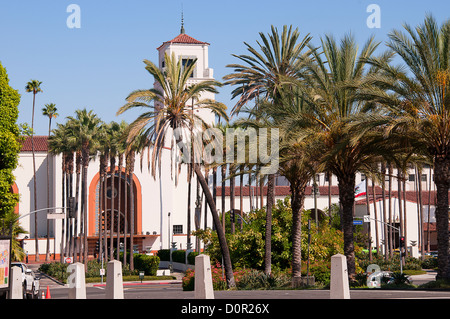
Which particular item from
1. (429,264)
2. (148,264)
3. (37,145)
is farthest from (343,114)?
(37,145)

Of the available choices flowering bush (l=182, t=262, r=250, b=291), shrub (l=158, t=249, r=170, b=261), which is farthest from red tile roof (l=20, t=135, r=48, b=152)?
flowering bush (l=182, t=262, r=250, b=291)

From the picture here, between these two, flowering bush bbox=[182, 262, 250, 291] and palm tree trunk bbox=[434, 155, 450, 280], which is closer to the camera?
palm tree trunk bbox=[434, 155, 450, 280]

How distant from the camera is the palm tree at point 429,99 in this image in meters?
23.0

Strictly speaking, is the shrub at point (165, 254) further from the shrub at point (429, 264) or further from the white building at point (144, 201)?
the shrub at point (429, 264)

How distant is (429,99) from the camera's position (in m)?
23.7

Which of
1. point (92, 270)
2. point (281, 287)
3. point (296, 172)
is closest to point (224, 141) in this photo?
point (296, 172)

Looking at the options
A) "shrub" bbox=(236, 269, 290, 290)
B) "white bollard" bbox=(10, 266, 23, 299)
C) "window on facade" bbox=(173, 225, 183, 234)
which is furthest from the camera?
"window on facade" bbox=(173, 225, 183, 234)

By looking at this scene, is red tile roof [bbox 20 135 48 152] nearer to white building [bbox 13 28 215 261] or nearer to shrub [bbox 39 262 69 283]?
white building [bbox 13 28 215 261]

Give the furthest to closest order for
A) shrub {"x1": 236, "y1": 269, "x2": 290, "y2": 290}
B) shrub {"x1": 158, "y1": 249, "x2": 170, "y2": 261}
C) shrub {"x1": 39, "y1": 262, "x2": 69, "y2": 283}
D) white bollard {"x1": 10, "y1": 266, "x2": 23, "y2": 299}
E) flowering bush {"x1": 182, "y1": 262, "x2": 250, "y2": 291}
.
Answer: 1. shrub {"x1": 158, "y1": 249, "x2": 170, "y2": 261}
2. shrub {"x1": 39, "y1": 262, "x2": 69, "y2": 283}
3. flowering bush {"x1": 182, "y1": 262, "x2": 250, "y2": 291}
4. shrub {"x1": 236, "y1": 269, "x2": 290, "y2": 290}
5. white bollard {"x1": 10, "y1": 266, "x2": 23, "y2": 299}

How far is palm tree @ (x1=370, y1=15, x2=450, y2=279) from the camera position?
75.5 feet

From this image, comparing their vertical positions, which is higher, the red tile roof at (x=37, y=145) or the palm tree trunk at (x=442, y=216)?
the red tile roof at (x=37, y=145)

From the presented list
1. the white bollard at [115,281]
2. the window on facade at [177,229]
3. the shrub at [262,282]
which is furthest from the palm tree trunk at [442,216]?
the window on facade at [177,229]
